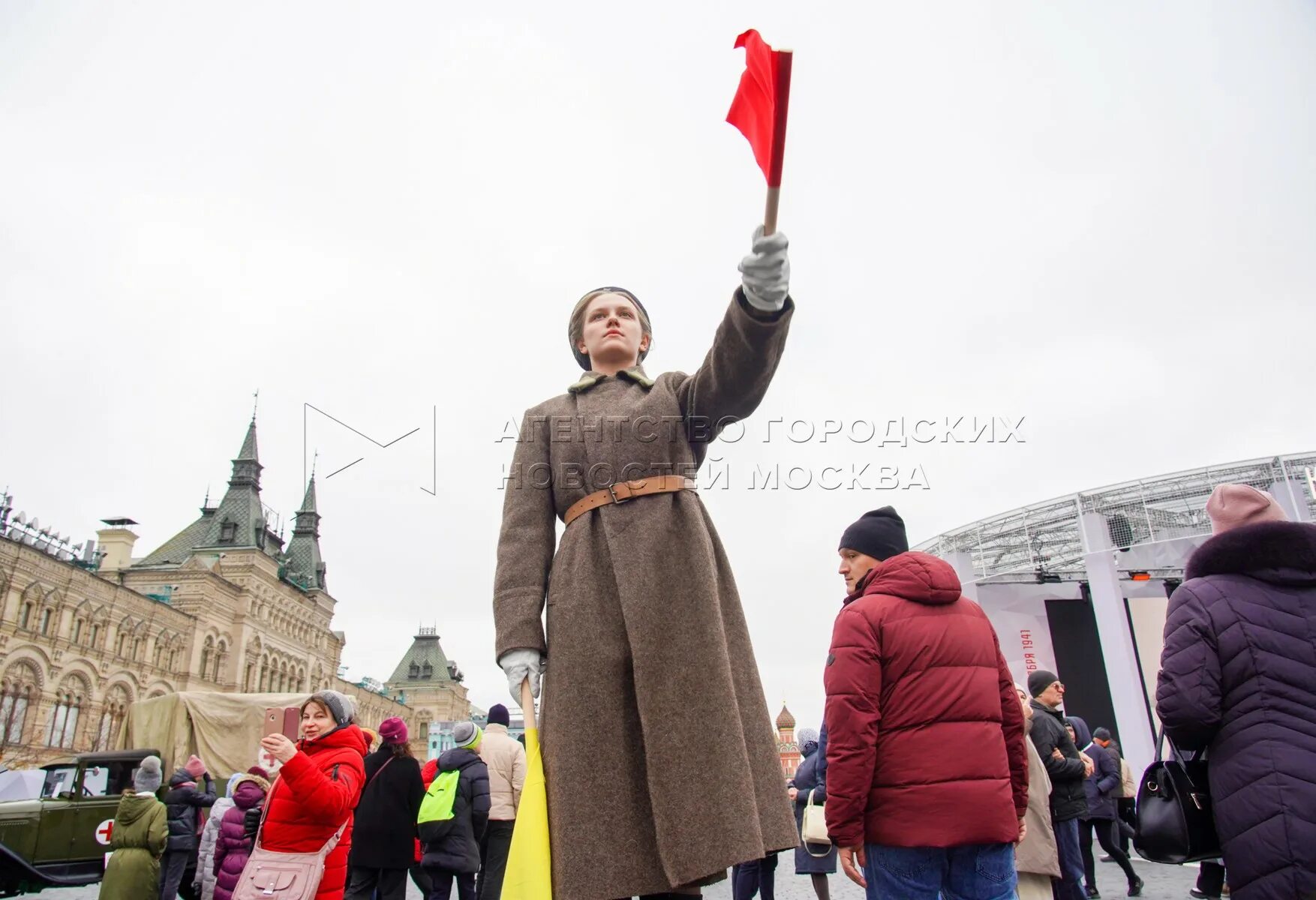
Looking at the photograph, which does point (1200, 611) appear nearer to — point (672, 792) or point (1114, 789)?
point (672, 792)

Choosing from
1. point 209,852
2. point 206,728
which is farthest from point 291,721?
point 206,728

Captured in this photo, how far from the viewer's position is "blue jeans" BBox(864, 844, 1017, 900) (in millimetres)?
2520

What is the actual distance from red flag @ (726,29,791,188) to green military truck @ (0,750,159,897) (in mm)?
10874

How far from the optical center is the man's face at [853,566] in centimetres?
329

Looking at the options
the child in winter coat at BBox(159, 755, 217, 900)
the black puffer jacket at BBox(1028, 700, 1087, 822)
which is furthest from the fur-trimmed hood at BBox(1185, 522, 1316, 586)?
the child in winter coat at BBox(159, 755, 217, 900)

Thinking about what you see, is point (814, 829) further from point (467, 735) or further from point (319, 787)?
point (319, 787)

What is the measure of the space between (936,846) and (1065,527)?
19811 mm

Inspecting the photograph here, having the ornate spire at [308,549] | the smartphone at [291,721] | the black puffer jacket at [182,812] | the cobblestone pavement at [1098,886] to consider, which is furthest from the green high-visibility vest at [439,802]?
the ornate spire at [308,549]

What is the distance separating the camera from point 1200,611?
251cm

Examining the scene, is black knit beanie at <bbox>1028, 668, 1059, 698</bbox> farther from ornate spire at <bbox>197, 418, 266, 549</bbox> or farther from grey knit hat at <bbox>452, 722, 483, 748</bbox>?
ornate spire at <bbox>197, 418, 266, 549</bbox>

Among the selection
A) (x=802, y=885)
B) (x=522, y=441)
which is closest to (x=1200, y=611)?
(x=522, y=441)

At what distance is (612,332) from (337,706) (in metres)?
3.10

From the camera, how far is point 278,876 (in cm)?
377

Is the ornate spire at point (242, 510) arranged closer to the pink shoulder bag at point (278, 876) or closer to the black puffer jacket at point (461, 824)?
the black puffer jacket at point (461, 824)
